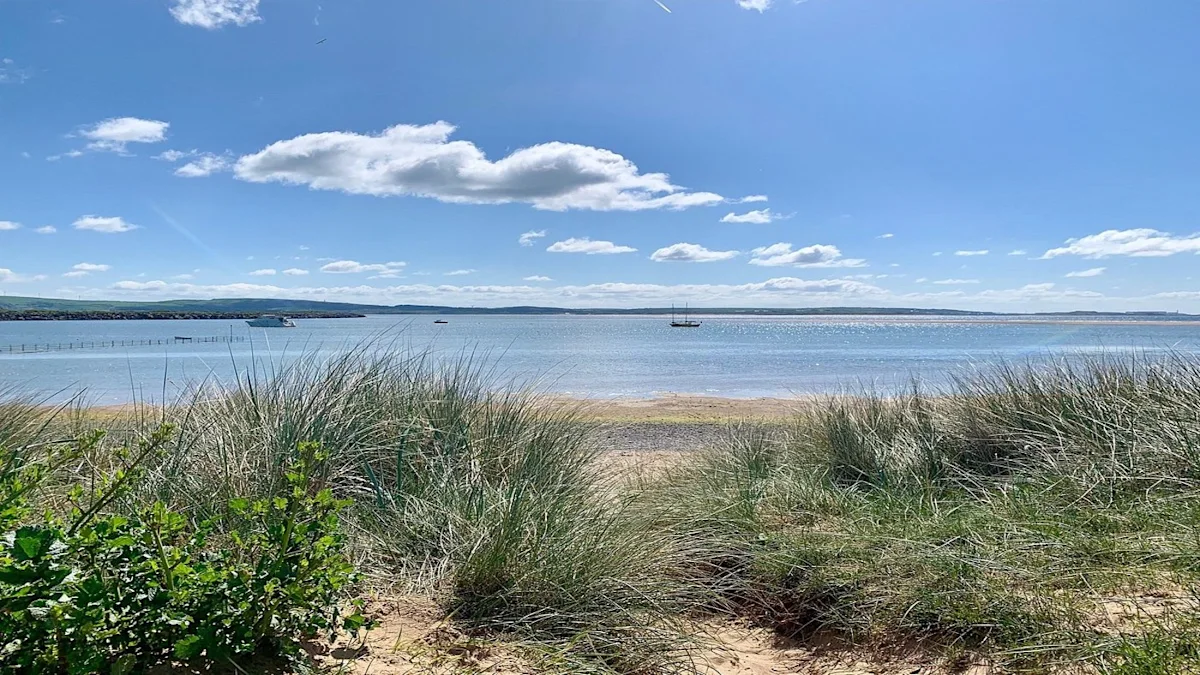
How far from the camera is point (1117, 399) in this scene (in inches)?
251

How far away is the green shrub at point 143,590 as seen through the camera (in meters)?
2.02

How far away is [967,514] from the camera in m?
4.70

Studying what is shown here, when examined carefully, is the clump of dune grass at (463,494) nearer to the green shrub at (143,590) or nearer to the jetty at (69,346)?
the green shrub at (143,590)

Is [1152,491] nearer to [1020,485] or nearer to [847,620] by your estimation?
[1020,485]

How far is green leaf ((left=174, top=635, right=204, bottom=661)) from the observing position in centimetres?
208

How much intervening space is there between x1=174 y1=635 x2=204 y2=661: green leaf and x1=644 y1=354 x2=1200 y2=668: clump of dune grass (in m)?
2.59

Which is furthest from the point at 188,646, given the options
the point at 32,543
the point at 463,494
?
the point at 463,494

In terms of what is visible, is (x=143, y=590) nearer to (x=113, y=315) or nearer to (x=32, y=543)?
(x=32, y=543)

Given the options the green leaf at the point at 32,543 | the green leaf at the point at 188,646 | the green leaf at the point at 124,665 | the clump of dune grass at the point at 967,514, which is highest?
the green leaf at the point at 32,543

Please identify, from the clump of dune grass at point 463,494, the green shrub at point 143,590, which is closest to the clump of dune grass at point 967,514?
the clump of dune grass at point 463,494

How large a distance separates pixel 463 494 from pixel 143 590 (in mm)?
2298

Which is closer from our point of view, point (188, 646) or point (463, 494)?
point (188, 646)

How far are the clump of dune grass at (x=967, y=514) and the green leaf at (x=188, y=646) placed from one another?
2.59 m

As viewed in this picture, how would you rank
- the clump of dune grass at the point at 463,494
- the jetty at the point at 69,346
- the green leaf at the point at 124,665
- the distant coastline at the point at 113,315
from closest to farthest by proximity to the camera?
the green leaf at the point at 124,665 → the clump of dune grass at the point at 463,494 → the jetty at the point at 69,346 → the distant coastline at the point at 113,315
